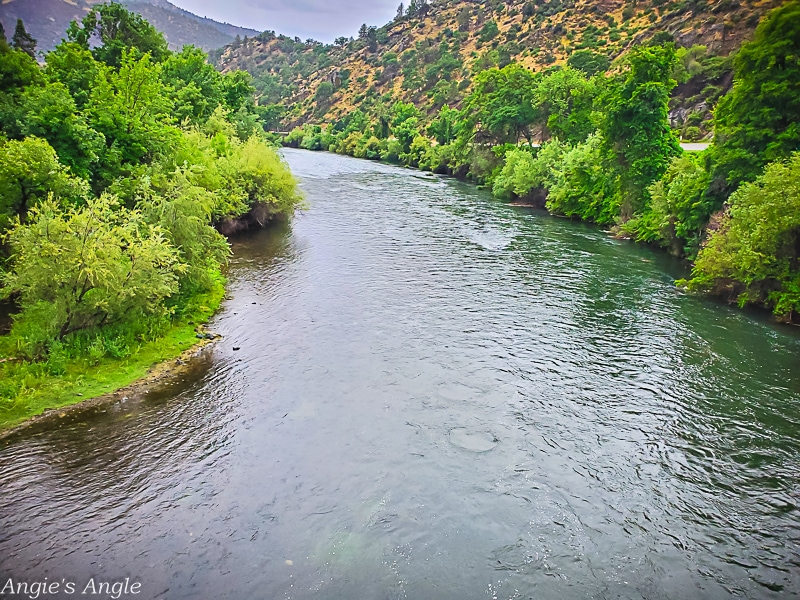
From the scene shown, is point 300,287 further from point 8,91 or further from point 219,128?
point 219,128

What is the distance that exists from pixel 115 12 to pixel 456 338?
61378 millimetres

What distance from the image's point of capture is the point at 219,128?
5078 cm

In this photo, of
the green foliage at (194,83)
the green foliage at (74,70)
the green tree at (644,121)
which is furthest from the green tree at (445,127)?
the green foliage at (74,70)

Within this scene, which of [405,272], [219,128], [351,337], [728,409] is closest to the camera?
[728,409]

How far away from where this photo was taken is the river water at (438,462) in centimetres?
1273

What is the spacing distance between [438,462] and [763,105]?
1147 inches

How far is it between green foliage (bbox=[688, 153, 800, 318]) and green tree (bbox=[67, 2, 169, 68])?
58167 millimetres

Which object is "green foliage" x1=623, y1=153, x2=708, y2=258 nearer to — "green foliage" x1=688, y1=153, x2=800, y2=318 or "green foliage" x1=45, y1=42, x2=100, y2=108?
"green foliage" x1=688, y1=153, x2=800, y2=318

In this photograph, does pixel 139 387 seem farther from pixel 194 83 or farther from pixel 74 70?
pixel 194 83

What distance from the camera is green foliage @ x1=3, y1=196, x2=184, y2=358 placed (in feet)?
64.3

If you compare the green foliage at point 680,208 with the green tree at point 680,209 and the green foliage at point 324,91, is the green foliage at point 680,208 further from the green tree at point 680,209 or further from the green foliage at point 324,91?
the green foliage at point 324,91

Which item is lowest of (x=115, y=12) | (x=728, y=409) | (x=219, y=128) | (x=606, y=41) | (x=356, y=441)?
(x=356, y=441)

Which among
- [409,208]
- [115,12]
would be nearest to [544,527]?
[409,208]

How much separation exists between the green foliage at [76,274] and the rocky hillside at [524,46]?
63922mm
